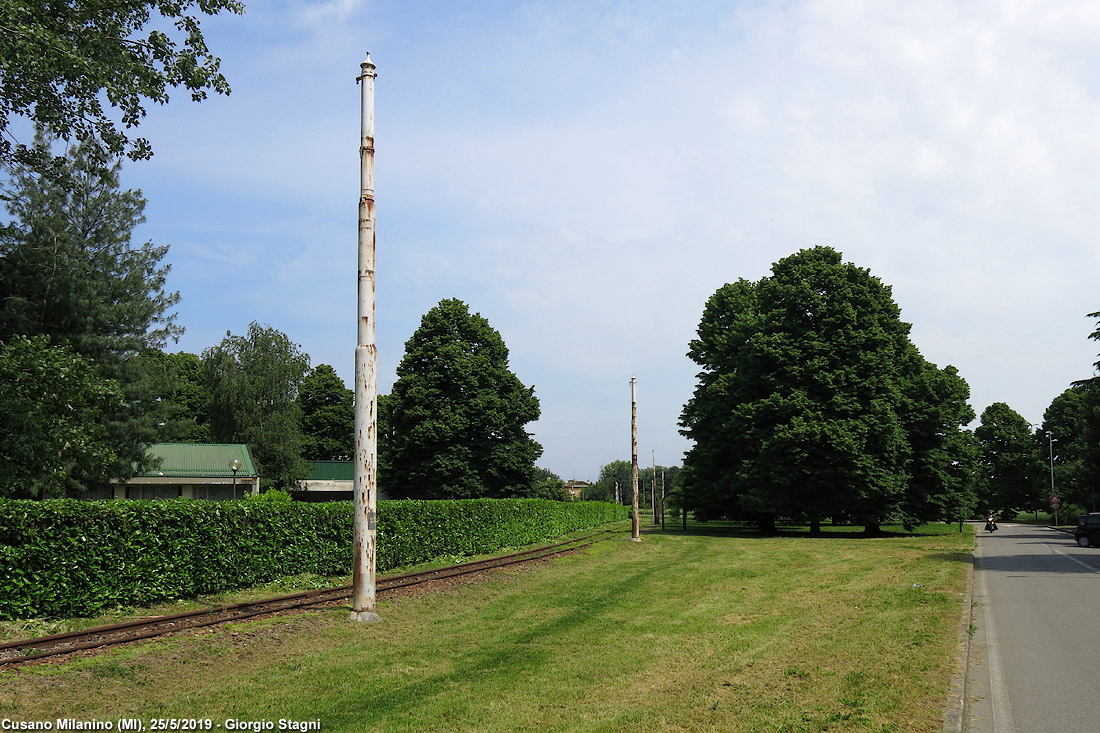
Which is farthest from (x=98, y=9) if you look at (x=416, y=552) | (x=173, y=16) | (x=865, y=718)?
(x=865, y=718)

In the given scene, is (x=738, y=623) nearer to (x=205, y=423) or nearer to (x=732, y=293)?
(x=732, y=293)

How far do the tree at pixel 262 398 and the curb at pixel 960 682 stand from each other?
5768cm

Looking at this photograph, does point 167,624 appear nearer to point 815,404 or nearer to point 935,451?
point 815,404

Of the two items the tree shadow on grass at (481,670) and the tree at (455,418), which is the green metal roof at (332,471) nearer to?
the tree at (455,418)

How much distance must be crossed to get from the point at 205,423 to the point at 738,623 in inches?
2804

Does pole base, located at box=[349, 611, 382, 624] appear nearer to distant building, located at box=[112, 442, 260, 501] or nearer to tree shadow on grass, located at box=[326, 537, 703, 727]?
tree shadow on grass, located at box=[326, 537, 703, 727]

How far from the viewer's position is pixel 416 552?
22.6 m

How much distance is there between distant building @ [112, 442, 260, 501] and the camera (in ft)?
156

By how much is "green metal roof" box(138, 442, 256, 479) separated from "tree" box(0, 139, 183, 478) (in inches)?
660

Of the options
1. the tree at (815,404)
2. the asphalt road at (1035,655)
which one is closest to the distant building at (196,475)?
the tree at (815,404)

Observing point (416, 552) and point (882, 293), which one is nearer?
point (416, 552)

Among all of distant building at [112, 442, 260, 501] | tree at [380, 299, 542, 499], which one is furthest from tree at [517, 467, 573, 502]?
distant building at [112, 442, 260, 501]

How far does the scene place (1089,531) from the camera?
1437 inches

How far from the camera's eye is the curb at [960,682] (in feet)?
22.3
